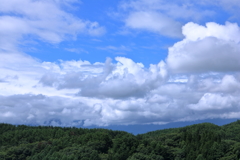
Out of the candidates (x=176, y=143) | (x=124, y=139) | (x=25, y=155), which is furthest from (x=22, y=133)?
(x=176, y=143)

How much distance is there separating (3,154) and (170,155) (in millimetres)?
77242

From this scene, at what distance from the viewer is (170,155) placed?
141125 mm

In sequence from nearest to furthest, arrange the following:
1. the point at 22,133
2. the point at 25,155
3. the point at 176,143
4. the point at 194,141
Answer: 1. the point at 25,155
2. the point at 194,141
3. the point at 176,143
4. the point at 22,133

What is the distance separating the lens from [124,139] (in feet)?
479

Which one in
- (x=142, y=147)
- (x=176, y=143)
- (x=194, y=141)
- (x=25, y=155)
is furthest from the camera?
(x=176, y=143)

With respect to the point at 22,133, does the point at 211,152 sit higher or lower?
lower

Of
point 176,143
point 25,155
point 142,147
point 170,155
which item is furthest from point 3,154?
point 176,143

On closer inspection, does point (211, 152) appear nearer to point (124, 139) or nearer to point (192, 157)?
point (192, 157)

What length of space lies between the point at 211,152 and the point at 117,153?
4106 cm

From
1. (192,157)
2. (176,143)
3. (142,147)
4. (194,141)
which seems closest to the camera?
(192,157)

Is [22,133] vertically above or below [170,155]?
above

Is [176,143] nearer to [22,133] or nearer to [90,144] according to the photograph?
[90,144]

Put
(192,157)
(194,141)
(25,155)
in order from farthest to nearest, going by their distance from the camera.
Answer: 1. (194,141)
2. (25,155)
3. (192,157)

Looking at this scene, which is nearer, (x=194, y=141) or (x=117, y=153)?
(x=117, y=153)
